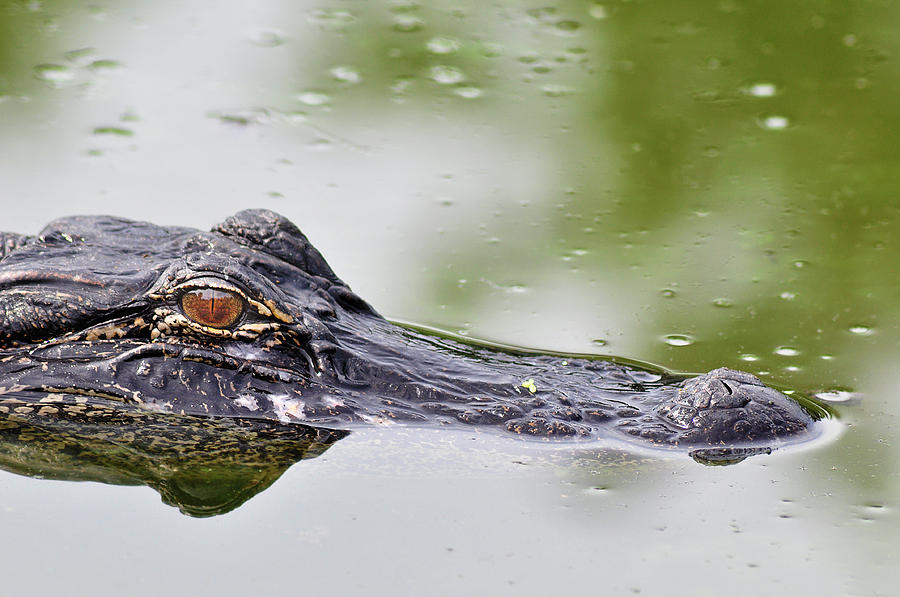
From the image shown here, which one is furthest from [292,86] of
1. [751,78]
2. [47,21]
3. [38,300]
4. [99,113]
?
[38,300]

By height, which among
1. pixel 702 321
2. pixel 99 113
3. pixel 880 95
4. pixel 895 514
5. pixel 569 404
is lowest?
pixel 895 514

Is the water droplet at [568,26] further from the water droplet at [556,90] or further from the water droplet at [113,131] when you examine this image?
the water droplet at [113,131]

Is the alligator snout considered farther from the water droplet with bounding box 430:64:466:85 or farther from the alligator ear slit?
the water droplet with bounding box 430:64:466:85

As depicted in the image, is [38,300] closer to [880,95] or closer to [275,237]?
[275,237]

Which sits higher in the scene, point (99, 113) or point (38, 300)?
point (99, 113)

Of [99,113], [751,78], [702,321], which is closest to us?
[702,321]

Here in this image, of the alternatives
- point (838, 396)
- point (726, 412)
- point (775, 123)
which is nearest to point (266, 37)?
point (775, 123)

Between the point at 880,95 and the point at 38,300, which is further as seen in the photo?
the point at 880,95

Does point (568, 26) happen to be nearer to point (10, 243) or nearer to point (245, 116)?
point (245, 116)
